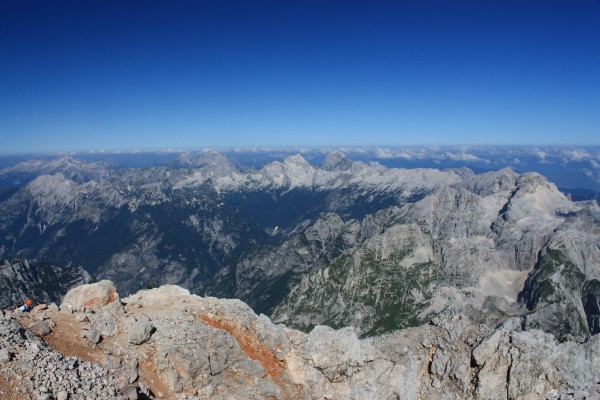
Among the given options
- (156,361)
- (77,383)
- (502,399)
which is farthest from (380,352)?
(77,383)

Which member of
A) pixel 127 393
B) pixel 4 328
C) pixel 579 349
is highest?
pixel 4 328

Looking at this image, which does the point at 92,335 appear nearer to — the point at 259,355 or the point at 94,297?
the point at 94,297

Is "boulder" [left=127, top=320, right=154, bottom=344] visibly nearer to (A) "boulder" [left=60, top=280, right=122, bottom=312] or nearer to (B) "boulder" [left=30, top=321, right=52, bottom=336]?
(A) "boulder" [left=60, top=280, right=122, bottom=312]

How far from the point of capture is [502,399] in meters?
43.7

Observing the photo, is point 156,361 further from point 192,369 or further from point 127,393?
point 127,393

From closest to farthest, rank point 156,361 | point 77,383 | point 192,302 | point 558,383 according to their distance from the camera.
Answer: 1. point 77,383
2. point 156,361
3. point 558,383
4. point 192,302

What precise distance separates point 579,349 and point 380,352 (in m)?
22.0

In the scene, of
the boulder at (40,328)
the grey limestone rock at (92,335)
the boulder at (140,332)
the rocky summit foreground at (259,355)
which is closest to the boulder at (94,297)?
the rocky summit foreground at (259,355)

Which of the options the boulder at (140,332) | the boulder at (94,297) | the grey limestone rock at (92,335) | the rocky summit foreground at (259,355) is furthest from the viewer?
the boulder at (94,297)

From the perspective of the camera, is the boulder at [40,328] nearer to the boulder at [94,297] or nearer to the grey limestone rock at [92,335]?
the grey limestone rock at [92,335]

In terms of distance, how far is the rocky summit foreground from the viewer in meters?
33.5

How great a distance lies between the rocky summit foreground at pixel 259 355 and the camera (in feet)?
110

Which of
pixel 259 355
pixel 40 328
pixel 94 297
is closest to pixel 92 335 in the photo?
pixel 40 328

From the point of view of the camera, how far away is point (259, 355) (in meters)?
44.3
